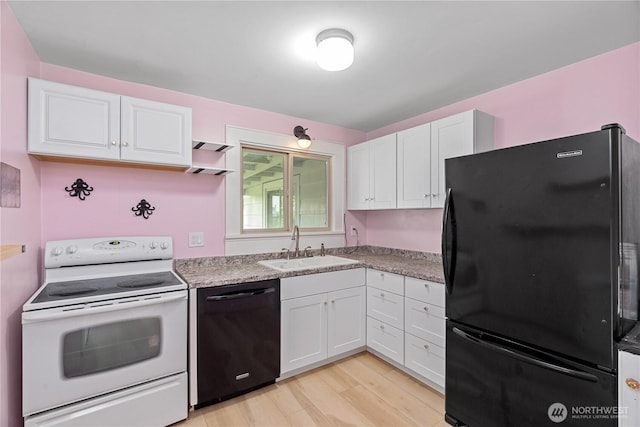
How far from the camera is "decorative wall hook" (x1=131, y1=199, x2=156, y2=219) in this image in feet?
7.55

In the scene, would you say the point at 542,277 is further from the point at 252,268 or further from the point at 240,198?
the point at 240,198

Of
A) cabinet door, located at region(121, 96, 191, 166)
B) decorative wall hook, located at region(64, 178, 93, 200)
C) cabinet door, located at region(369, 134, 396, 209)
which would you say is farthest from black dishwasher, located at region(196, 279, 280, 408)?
cabinet door, located at region(369, 134, 396, 209)

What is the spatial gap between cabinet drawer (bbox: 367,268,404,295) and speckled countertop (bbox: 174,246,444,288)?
0.16ft

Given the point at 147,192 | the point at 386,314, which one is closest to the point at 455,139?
the point at 386,314

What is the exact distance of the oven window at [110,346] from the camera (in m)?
1.57

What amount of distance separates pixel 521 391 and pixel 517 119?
190 cm

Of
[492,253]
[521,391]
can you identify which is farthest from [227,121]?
[521,391]

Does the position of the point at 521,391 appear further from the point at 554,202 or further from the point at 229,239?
the point at 229,239

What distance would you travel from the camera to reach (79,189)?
210cm

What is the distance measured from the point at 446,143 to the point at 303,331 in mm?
1954

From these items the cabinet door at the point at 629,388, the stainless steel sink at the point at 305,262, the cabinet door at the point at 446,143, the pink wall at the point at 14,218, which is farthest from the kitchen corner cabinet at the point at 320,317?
the cabinet door at the point at 629,388

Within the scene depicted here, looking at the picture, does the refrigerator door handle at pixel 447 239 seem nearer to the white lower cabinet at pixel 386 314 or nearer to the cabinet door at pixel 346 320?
the white lower cabinet at pixel 386 314

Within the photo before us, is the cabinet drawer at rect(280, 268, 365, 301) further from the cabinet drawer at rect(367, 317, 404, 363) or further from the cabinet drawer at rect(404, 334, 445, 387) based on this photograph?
the cabinet drawer at rect(404, 334, 445, 387)

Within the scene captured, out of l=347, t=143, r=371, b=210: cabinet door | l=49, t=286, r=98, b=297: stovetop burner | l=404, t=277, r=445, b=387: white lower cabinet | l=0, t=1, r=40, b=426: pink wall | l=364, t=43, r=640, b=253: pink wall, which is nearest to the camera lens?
l=0, t=1, r=40, b=426: pink wall
